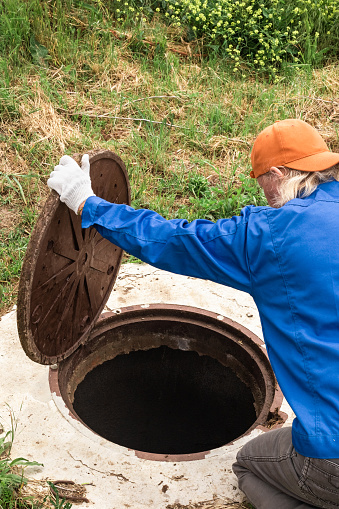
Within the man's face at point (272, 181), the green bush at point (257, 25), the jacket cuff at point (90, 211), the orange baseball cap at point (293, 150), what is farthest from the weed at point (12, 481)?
the green bush at point (257, 25)

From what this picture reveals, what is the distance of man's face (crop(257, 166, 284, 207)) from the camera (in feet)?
7.33

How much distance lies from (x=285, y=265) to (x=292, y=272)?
35 mm

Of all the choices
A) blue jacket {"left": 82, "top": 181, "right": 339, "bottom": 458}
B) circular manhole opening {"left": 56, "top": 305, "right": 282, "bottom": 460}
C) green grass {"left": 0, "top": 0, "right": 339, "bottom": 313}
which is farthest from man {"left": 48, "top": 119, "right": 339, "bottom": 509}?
green grass {"left": 0, "top": 0, "right": 339, "bottom": 313}

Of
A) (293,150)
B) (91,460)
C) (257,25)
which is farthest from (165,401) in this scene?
(257,25)

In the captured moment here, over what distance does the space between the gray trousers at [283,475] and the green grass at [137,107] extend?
263 cm

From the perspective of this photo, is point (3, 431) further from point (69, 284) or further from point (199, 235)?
point (199, 235)

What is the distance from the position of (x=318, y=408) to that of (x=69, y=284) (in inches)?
55.4

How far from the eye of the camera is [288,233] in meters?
2.01

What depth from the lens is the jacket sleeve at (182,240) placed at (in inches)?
85.0

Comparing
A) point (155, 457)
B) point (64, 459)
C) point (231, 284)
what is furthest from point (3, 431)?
point (231, 284)

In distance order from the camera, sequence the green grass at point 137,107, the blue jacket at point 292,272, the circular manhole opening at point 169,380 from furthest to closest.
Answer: the green grass at point 137,107, the circular manhole opening at point 169,380, the blue jacket at point 292,272

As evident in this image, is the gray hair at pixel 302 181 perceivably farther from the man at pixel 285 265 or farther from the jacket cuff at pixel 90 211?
the jacket cuff at pixel 90 211

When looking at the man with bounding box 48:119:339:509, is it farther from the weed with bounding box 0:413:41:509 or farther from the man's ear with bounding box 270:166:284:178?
the weed with bounding box 0:413:41:509

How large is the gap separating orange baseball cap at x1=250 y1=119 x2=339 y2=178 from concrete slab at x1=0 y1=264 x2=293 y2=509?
134cm
